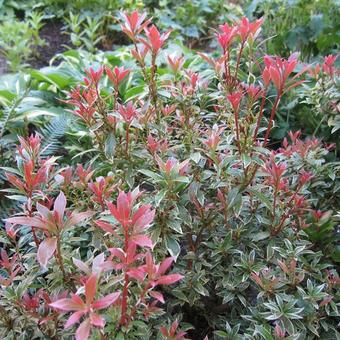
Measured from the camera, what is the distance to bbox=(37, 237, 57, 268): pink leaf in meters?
0.92

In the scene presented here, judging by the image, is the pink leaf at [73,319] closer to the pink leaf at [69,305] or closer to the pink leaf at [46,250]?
the pink leaf at [69,305]

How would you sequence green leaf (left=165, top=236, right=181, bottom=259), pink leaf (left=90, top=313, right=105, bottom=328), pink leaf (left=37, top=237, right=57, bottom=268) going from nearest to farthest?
pink leaf (left=90, top=313, right=105, bottom=328)
pink leaf (left=37, top=237, right=57, bottom=268)
green leaf (left=165, top=236, right=181, bottom=259)

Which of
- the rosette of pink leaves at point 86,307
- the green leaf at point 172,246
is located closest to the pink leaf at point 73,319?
the rosette of pink leaves at point 86,307

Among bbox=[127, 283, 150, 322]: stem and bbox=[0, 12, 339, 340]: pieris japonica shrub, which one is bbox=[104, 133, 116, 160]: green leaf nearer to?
bbox=[0, 12, 339, 340]: pieris japonica shrub

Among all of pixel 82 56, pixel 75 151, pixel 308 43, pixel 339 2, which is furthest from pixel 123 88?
pixel 339 2

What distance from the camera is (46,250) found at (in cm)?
93

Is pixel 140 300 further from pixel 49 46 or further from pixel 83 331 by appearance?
pixel 49 46

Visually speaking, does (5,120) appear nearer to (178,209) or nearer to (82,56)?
(82,56)

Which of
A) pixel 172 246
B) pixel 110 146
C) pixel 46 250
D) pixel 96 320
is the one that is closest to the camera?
pixel 96 320

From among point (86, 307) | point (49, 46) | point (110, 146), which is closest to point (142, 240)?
point (86, 307)

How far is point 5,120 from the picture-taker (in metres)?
2.40

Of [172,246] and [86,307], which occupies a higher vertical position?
[86,307]

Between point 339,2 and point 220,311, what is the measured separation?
91.9 inches

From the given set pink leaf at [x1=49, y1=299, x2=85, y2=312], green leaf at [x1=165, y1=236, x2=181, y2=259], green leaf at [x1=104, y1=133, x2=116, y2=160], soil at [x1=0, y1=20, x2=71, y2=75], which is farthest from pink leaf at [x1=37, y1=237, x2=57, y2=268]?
soil at [x1=0, y1=20, x2=71, y2=75]
